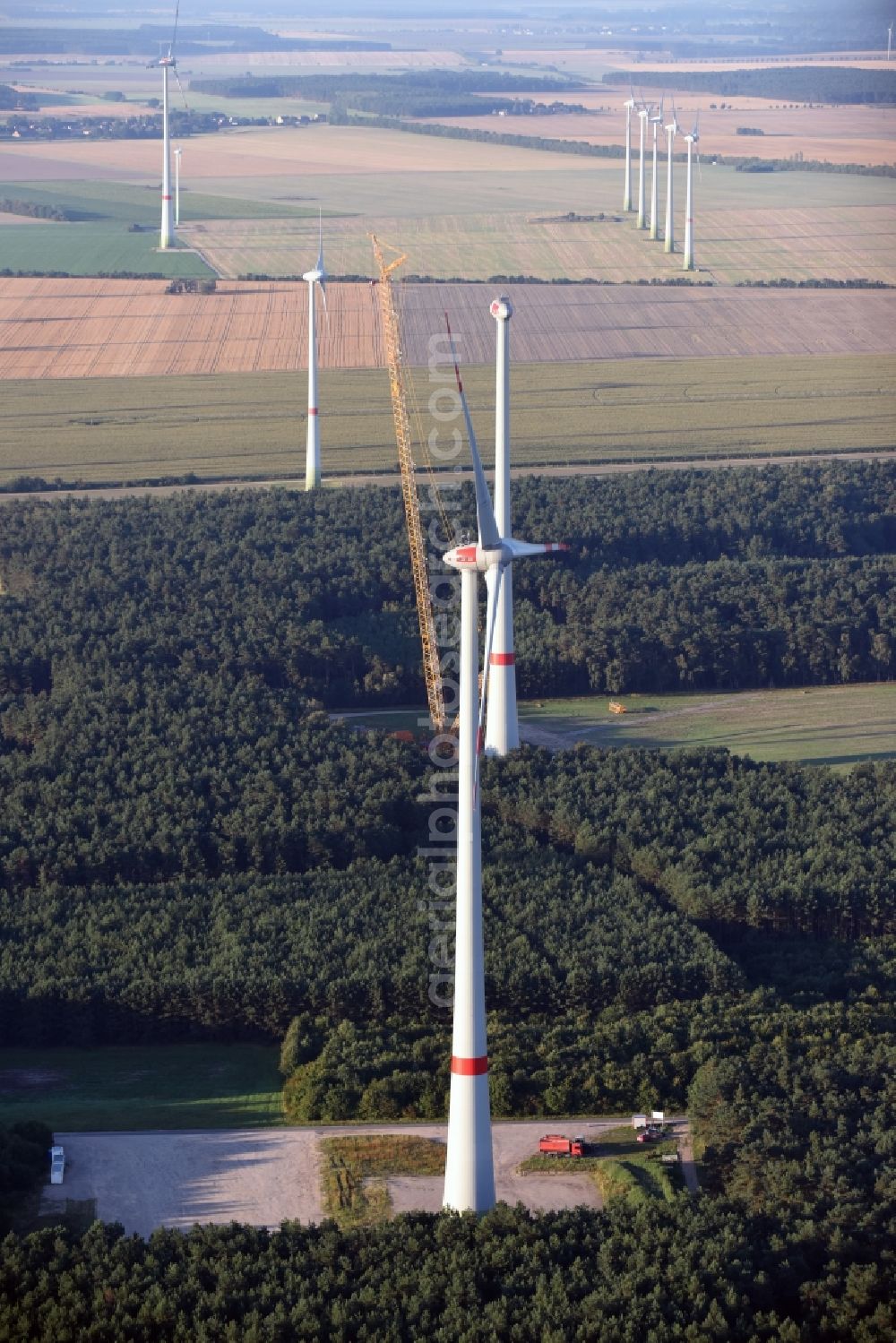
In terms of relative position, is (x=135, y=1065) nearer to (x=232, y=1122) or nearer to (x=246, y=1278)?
(x=232, y=1122)

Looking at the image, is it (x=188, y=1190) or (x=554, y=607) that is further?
(x=554, y=607)

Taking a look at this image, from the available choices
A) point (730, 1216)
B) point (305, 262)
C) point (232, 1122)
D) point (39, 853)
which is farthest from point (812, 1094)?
point (305, 262)

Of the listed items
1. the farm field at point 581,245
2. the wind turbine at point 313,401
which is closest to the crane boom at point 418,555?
the wind turbine at point 313,401

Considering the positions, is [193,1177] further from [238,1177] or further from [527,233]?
[527,233]

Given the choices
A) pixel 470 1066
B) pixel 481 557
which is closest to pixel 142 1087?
pixel 470 1066

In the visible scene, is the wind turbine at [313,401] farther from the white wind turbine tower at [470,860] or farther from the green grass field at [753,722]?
the white wind turbine tower at [470,860]

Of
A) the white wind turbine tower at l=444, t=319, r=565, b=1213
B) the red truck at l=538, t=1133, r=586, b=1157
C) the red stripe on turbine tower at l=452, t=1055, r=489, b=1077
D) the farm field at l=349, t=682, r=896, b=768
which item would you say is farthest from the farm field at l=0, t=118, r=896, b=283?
the red stripe on turbine tower at l=452, t=1055, r=489, b=1077

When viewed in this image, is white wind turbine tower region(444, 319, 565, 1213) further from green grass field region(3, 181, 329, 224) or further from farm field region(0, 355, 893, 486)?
green grass field region(3, 181, 329, 224)
